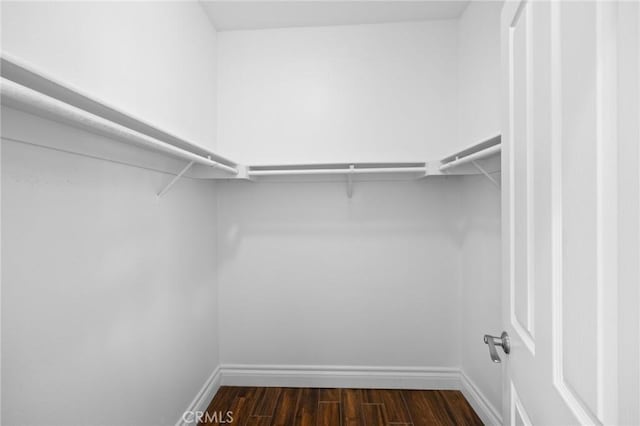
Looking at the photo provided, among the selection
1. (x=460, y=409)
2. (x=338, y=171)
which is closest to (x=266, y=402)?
(x=460, y=409)

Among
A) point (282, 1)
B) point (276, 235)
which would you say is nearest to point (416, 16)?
point (282, 1)

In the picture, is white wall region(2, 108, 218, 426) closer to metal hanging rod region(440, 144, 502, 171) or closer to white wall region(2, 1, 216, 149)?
white wall region(2, 1, 216, 149)

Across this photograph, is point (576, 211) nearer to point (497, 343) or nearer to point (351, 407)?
point (497, 343)

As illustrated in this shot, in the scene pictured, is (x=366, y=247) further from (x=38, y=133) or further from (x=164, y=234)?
(x=38, y=133)

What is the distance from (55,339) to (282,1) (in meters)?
2.04

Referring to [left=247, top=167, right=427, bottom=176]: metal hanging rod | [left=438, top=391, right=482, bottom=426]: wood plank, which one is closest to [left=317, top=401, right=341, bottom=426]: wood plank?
[left=438, top=391, right=482, bottom=426]: wood plank

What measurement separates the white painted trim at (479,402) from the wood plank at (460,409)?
3 cm

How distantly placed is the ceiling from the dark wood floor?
2.53m

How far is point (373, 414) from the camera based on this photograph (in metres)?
1.86

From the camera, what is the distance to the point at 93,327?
1071 millimetres

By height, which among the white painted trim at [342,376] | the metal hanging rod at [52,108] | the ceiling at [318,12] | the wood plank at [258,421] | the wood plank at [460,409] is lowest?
the wood plank at [460,409]

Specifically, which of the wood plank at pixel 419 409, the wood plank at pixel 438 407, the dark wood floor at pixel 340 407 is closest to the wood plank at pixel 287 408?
the dark wood floor at pixel 340 407

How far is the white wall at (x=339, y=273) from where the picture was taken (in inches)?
85.1

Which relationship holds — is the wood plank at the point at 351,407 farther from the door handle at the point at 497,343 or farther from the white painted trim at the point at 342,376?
the door handle at the point at 497,343
